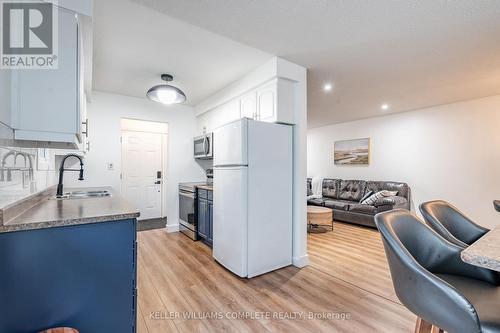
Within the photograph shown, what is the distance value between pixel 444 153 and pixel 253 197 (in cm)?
435

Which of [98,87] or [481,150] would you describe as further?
[481,150]

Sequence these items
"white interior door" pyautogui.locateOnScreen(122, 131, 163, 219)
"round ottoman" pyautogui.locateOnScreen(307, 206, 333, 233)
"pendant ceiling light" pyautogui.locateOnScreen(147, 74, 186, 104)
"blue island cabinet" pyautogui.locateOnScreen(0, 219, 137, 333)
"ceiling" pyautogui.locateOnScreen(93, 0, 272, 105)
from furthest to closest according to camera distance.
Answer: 1. "white interior door" pyautogui.locateOnScreen(122, 131, 163, 219)
2. "round ottoman" pyautogui.locateOnScreen(307, 206, 333, 233)
3. "pendant ceiling light" pyautogui.locateOnScreen(147, 74, 186, 104)
4. "ceiling" pyautogui.locateOnScreen(93, 0, 272, 105)
5. "blue island cabinet" pyautogui.locateOnScreen(0, 219, 137, 333)

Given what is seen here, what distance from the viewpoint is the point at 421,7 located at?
6.16ft

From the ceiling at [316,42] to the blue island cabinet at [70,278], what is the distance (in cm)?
178

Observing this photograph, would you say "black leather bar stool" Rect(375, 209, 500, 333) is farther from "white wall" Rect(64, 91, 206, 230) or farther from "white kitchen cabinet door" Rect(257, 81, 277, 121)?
"white wall" Rect(64, 91, 206, 230)

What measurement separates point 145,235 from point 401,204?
4.88 meters

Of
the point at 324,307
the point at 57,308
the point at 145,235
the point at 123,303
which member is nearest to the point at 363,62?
the point at 324,307

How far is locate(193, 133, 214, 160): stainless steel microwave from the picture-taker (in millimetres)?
4051

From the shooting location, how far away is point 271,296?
2.20 m

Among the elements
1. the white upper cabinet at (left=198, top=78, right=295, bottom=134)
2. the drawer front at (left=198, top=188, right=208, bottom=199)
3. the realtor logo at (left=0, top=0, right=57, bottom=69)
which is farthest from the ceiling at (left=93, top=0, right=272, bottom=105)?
the drawer front at (left=198, top=188, right=208, bottom=199)

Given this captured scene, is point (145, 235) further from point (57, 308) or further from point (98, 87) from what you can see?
point (57, 308)

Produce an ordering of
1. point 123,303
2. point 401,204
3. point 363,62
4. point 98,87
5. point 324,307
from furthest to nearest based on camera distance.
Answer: point 401,204 < point 98,87 < point 363,62 < point 324,307 < point 123,303

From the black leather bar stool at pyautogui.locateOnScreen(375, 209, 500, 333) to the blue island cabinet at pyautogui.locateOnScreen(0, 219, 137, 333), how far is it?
147 cm

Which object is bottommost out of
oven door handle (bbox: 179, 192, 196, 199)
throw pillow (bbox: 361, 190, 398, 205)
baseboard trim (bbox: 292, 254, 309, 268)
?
baseboard trim (bbox: 292, 254, 309, 268)
